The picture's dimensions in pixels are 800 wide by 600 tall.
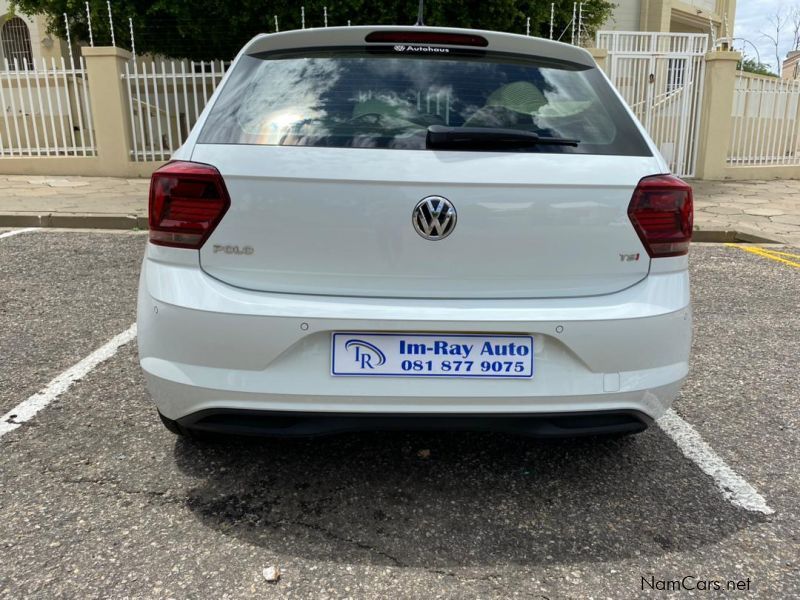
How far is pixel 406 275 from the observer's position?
84.7 inches

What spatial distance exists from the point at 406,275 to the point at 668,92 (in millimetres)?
12227

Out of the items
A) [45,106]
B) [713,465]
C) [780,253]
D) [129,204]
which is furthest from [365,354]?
[45,106]

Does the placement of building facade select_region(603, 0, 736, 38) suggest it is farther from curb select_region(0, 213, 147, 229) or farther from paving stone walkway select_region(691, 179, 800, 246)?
curb select_region(0, 213, 147, 229)

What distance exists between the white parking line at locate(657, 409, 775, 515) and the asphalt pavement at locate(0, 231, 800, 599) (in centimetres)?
3

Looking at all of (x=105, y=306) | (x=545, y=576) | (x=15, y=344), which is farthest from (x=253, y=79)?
(x=105, y=306)

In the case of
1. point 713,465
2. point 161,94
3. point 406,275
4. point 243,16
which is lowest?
point 713,465

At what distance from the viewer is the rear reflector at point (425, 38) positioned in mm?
2465

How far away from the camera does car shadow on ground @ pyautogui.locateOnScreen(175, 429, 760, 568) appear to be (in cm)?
221

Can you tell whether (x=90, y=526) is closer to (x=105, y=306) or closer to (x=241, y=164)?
(x=241, y=164)

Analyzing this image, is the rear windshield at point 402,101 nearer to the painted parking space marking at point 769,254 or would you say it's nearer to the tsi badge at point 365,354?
the tsi badge at point 365,354

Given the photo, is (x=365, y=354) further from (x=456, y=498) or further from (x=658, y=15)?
(x=658, y=15)

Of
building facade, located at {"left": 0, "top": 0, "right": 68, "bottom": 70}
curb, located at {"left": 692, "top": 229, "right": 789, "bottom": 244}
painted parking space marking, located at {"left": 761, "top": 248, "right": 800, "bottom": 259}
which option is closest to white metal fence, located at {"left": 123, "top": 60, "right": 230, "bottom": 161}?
curb, located at {"left": 692, "top": 229, "right": 789, "bottom": 244}

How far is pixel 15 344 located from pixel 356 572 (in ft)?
9.54

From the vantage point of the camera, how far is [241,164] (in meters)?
2.14
